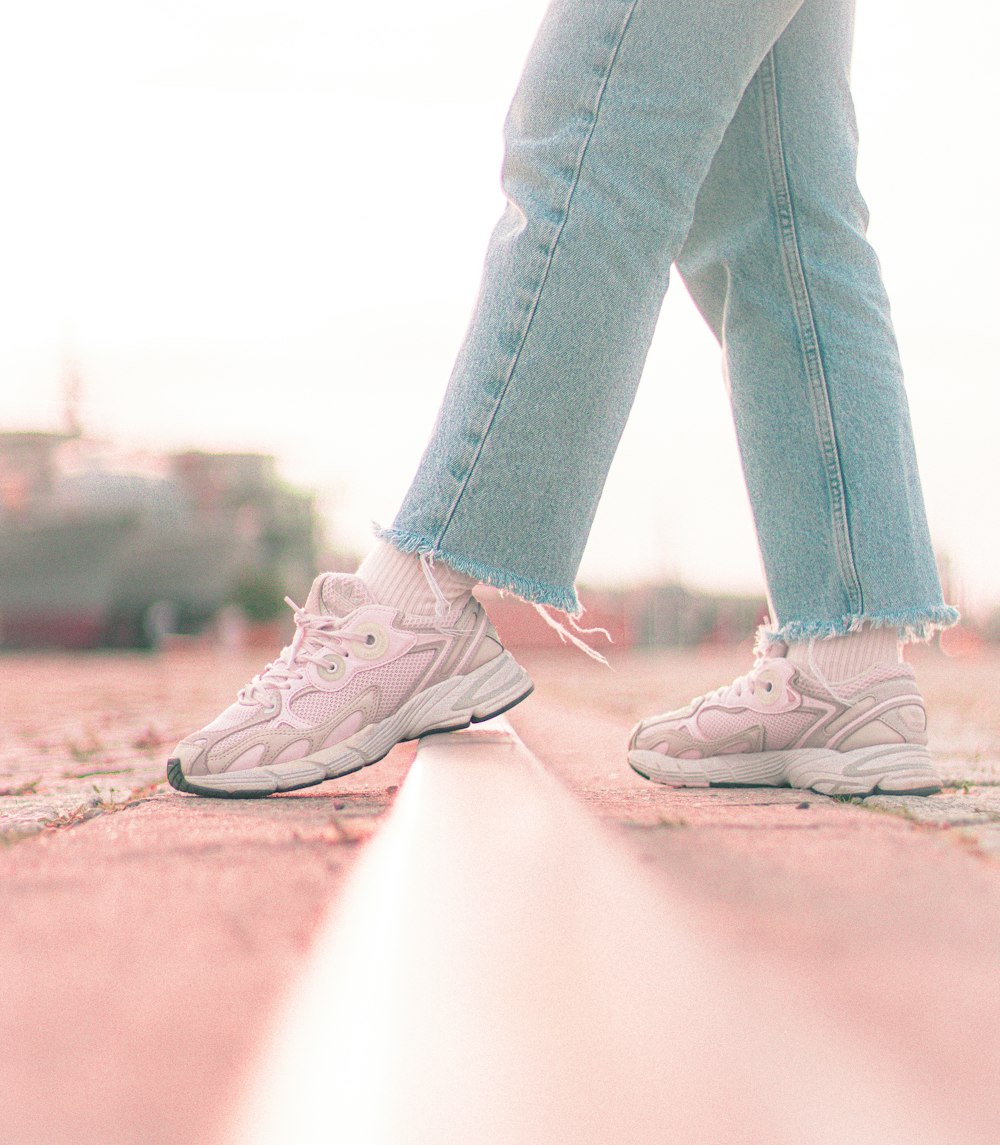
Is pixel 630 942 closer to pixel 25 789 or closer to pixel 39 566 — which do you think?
pixel 25 789

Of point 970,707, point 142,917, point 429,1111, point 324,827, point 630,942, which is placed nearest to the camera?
point 429,1111

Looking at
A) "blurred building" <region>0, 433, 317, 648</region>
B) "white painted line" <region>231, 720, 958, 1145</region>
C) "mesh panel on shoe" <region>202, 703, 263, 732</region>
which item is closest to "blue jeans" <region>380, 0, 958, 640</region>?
"mesh panel on shoe" <region>202, 703, 263, 732</region>

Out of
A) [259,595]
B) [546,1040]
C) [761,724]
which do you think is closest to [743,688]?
[761,724]

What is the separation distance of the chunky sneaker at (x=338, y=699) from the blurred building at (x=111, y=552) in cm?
1903

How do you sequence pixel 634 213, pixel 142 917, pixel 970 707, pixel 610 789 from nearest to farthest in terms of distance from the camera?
pixel 142 917, pixel 634 213, pixel 610 789, pixel 970 707

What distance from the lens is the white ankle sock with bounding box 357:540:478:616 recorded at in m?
1.42

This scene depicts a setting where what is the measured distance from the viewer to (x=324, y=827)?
1.11m

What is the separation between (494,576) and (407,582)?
0.45ft

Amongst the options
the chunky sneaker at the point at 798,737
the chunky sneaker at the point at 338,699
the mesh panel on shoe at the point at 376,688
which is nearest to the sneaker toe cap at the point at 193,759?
the chunky sneaker at the point at 338,699

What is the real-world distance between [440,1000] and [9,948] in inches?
11.0

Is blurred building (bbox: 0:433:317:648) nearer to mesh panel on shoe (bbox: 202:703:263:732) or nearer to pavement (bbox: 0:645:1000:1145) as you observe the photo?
mesh panel on shoe (bbox: 202:703:263:732)

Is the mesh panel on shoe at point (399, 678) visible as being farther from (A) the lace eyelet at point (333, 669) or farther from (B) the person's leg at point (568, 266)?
(B) the person's leg at point (568, 266)

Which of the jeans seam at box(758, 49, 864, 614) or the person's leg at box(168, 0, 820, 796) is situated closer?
the person's leg at box(168, 0, 820, 796)

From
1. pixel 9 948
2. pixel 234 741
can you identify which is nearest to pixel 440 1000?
pixel 9 948
